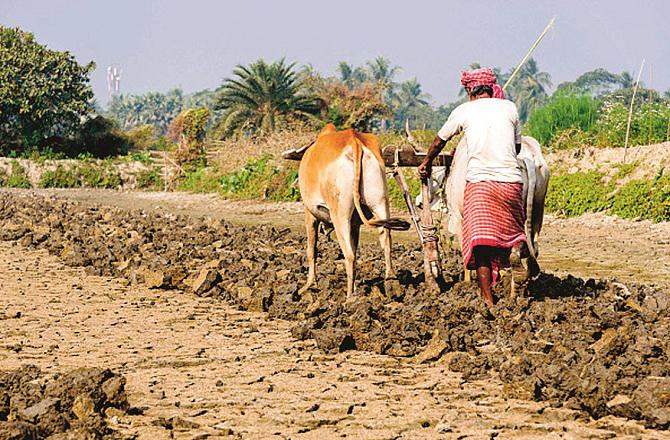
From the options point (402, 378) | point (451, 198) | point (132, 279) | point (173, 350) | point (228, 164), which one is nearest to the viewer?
point (402, 378)

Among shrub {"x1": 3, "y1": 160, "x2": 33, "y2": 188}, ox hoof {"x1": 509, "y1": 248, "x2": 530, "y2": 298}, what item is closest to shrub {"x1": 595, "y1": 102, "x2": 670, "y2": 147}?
ox hoof {"x1": 509, "y1": 248, "x2": 530, "y2": 298}

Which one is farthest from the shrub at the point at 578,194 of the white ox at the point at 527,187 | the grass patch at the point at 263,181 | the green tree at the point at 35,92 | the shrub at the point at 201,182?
the green tree at the point at 35,92

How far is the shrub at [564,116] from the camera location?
2311 centimetres

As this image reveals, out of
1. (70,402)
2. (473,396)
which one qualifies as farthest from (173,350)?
(473,396)

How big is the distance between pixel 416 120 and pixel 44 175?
5975 centimetres

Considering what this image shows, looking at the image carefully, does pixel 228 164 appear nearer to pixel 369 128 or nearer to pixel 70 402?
pixel 369 128

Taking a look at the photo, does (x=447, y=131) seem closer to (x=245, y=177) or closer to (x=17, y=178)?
(x=245, y=177)

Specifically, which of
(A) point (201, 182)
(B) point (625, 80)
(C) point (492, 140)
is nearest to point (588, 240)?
(C) point (492, 140)

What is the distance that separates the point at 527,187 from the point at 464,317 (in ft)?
4.16

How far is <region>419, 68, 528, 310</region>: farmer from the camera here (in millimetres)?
6902

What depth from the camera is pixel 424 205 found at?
27.8ft

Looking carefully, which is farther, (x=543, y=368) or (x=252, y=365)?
(x=252, y=365)

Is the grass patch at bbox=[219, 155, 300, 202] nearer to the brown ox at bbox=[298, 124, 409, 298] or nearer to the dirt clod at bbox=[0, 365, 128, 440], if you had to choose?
the brown ox at bbox=[298, 124, 409, 298]

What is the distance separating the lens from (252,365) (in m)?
6.12
